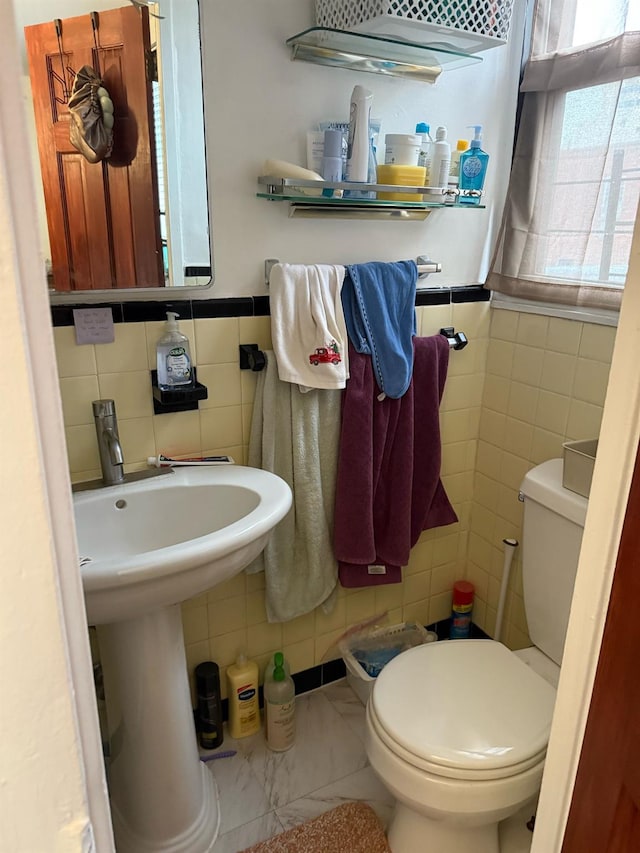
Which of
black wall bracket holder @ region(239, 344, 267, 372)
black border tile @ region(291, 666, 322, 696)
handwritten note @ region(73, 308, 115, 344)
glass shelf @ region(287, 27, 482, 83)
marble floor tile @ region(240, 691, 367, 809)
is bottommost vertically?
marble floor tile @ region(240, 691, 367, 809)

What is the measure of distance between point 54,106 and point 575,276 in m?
1.32

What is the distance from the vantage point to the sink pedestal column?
137 cm

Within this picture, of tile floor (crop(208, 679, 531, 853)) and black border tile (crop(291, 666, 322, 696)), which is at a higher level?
black border tile (crop(291, 666, 322, 696))

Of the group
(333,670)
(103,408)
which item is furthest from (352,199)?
(333,670)

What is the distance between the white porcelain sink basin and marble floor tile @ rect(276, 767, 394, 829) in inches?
31.1

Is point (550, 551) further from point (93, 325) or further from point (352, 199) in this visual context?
point (93, 325)

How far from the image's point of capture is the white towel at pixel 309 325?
60.6 inches

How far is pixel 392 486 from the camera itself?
1816mm

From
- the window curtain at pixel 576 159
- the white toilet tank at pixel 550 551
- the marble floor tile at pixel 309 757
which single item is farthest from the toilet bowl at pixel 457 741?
the window curtain at pixel 576 159

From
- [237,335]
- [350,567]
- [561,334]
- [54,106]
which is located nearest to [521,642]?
[350,567]

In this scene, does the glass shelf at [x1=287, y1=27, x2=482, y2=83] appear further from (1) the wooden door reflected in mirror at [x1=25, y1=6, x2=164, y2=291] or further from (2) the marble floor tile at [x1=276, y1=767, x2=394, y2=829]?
(2) the marble floor tile at [x1=276, y1=767, x2=394, y2=829]

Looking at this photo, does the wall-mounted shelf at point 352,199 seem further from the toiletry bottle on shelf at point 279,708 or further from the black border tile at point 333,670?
the black border tile at point 333,670

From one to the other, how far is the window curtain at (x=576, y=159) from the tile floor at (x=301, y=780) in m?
1.40

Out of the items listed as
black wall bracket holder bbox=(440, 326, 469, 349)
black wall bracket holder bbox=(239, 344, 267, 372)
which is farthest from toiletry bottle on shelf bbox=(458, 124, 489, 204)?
black wall bracket holder bbox=(239, 344, 267, 372)
